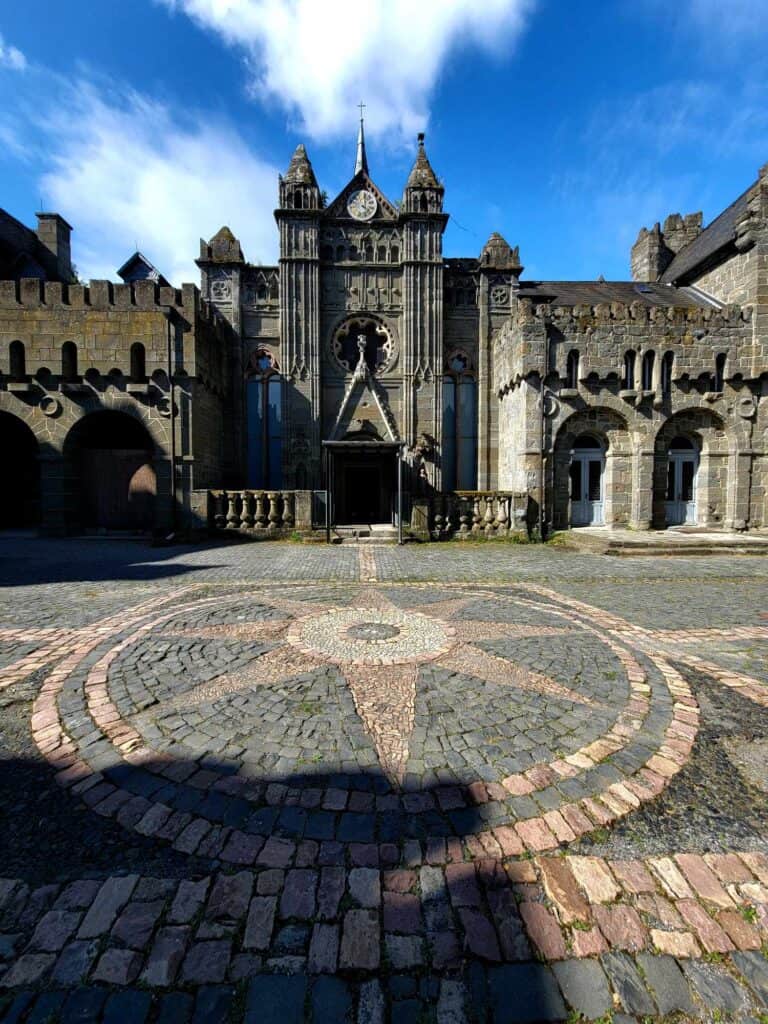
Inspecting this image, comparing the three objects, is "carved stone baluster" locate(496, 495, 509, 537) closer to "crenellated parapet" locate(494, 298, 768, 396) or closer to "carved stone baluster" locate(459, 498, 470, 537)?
"carved stone baluster" locate(459, 498, 470, 537)

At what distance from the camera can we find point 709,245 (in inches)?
742

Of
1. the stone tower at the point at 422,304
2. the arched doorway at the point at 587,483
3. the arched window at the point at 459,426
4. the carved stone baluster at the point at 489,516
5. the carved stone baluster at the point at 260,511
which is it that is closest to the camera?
the carved stone baluster at the point at 260,511

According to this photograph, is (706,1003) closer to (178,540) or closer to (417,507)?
(417,507)

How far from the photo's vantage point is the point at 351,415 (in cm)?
1773

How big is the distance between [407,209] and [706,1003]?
22.2 metres


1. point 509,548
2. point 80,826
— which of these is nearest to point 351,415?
point 509,548

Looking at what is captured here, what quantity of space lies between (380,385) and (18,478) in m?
14.1

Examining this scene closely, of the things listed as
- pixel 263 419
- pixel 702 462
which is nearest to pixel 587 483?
pixel 702 462

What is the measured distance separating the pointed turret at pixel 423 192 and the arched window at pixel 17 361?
15033 millimetres

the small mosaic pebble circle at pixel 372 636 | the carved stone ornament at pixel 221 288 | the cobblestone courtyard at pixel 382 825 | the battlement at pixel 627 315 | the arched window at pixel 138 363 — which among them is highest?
the carved stone ornament at pixel 221 288

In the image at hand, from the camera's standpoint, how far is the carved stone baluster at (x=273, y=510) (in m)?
13.7

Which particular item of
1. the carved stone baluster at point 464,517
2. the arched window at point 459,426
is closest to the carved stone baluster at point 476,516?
the carved stone baluster at point 464,517

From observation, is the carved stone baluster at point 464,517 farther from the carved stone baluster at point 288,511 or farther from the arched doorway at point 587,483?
the carved stone baluster at point 288,511

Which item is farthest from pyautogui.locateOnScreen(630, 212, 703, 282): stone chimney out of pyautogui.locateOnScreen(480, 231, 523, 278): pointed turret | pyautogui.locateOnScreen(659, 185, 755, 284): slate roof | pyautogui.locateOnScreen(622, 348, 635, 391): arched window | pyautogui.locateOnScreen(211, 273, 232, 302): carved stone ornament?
pyautogui.locateOnScreen(211, 273, 232, 302): carved stone ornament
